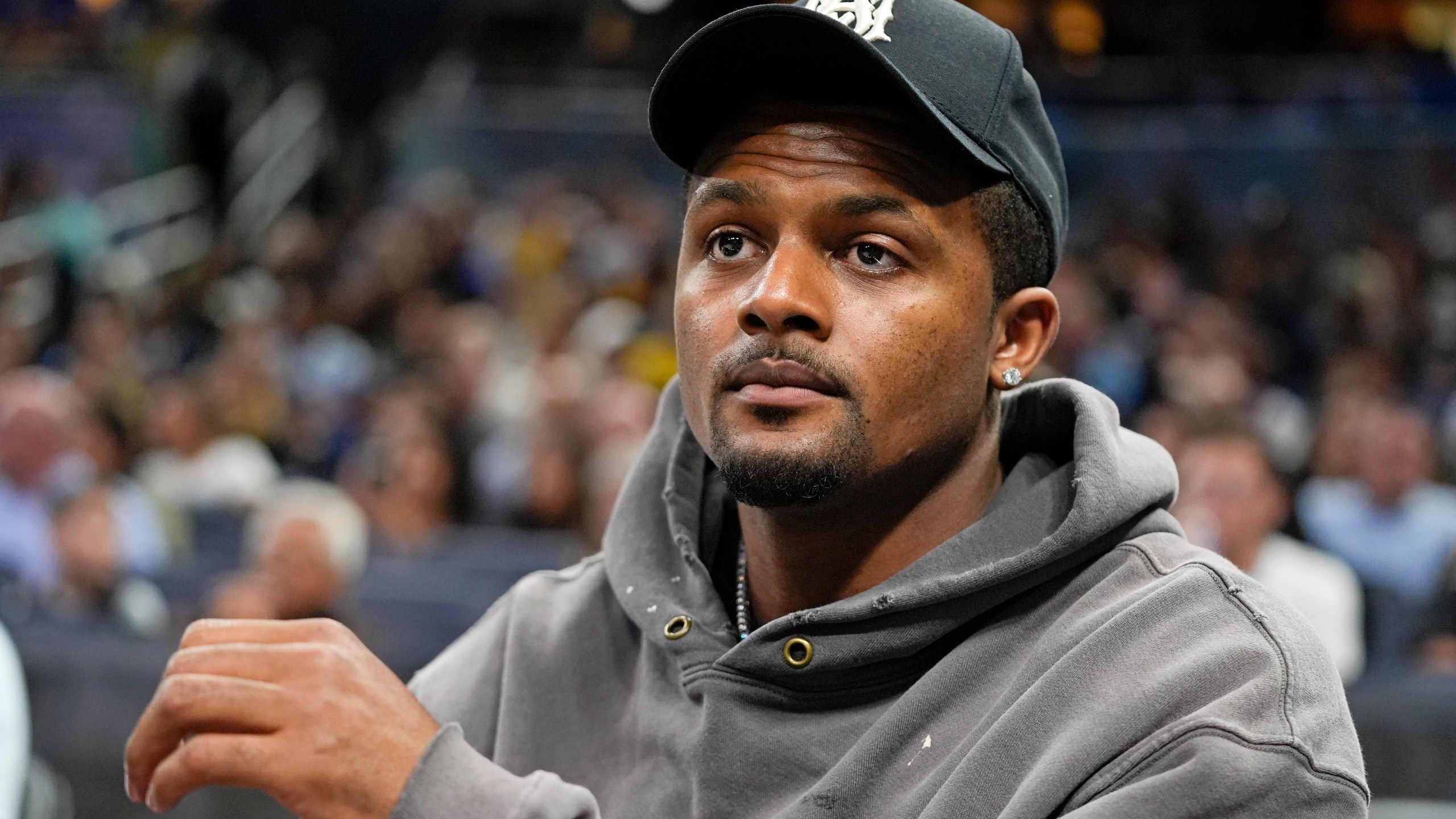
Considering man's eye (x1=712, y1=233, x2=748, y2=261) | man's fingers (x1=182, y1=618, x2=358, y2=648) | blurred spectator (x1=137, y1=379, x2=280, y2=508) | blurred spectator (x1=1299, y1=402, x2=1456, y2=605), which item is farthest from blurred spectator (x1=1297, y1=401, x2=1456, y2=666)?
blurred spectator (x1=137, y1=379, x2=280, y2=508)

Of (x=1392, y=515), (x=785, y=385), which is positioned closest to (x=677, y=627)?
(x=785, y=385)

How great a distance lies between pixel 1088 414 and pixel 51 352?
944cm

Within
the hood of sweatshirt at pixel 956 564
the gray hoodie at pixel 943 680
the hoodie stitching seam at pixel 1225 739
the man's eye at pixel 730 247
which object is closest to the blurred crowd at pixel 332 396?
the gray hoodie at pixel 943 680

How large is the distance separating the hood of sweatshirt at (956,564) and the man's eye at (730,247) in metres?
0.35

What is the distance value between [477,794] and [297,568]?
345 cm

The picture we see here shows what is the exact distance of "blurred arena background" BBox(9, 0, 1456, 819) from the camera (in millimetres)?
4664

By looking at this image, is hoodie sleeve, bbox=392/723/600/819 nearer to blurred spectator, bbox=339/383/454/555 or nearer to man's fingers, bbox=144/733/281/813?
man's fingers, bbox=144/733/281/813

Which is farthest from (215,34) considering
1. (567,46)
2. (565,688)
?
(565,688)

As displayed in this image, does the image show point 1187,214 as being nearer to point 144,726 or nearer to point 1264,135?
point 1264,135

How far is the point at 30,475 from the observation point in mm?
6098

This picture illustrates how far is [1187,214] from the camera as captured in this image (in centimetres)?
1055

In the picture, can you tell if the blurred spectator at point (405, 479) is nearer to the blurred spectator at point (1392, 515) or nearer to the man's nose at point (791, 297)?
the blurred spectator at point (1392, 515)

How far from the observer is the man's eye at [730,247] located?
1666mm

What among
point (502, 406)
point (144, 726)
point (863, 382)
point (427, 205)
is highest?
point (863, 382)
